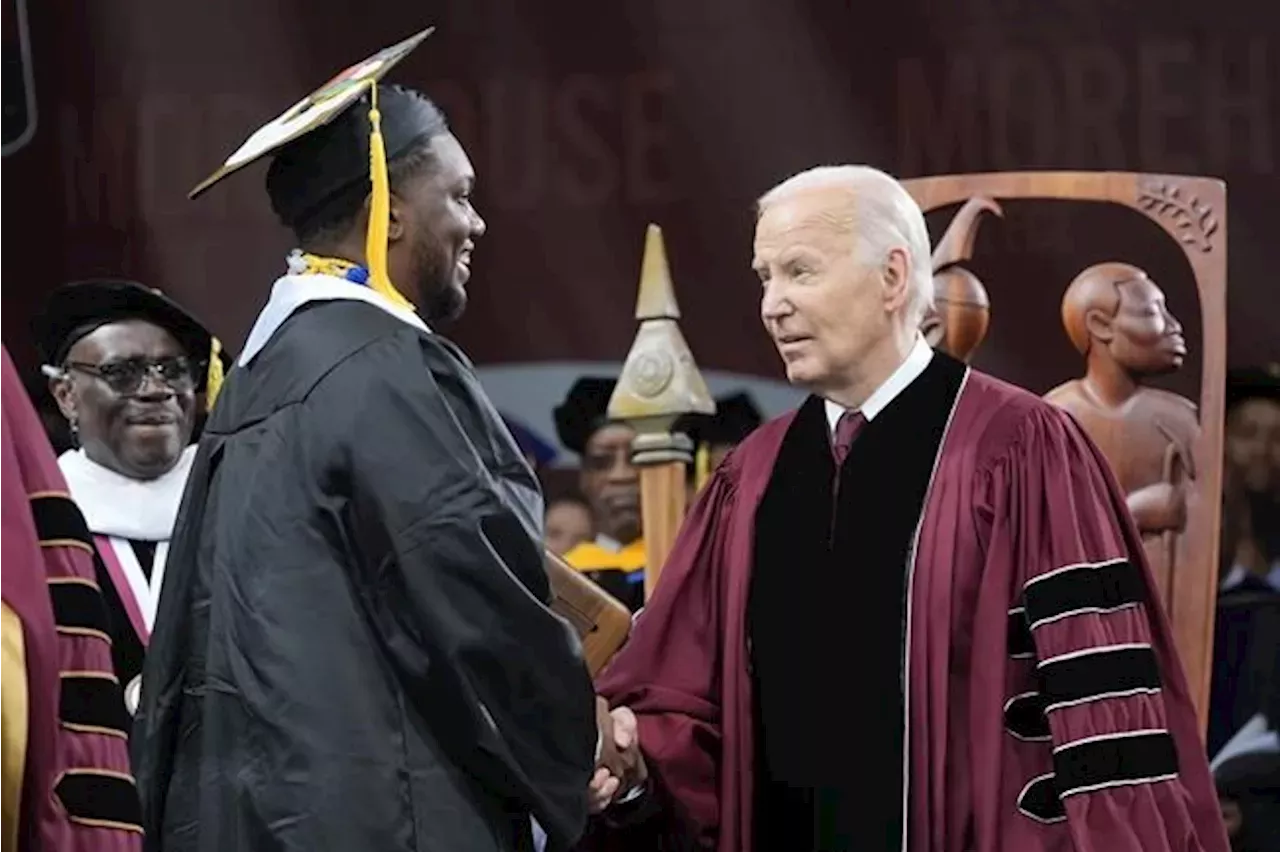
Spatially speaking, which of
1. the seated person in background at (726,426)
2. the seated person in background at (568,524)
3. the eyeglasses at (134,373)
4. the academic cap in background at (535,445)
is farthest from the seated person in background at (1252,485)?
the eyeglasses at (134,373)

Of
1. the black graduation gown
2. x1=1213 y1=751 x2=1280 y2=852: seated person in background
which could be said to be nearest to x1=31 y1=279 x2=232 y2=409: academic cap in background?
the black graduation gown

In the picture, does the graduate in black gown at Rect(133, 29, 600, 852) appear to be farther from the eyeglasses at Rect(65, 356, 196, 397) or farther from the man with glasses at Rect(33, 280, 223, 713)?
the eyeglasses at Rect(65, 356, 196, 397)

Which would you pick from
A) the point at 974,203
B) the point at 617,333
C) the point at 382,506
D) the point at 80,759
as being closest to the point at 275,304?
the point at 382,506

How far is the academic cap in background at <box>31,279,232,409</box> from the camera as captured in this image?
5723 mm

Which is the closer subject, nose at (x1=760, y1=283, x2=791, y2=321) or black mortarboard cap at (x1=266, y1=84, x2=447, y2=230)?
black mortarboard cap at (x1=266, y1=84, x2=447, y2=230)

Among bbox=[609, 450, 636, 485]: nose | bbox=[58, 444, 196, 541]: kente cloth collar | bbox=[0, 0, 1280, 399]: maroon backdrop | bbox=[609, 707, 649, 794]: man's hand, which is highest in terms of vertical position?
bbox=[0, 0, 1280, 399]: maroon backdrop

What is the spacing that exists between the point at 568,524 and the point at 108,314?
158 cm

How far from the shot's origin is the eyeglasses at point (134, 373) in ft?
18.6

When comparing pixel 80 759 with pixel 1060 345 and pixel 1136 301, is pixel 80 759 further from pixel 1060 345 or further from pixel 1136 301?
pixel 1060 345

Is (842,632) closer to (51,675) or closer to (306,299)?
(306,299)

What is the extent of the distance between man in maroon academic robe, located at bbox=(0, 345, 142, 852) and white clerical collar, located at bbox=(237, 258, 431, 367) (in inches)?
13.8

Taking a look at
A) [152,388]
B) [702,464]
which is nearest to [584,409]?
[702,464]

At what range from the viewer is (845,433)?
176 inches

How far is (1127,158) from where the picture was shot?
6695mm
